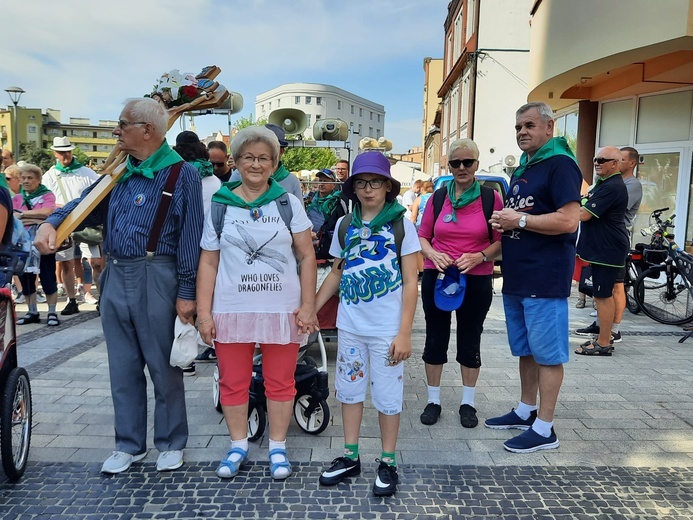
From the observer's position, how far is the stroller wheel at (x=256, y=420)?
3.46 metres

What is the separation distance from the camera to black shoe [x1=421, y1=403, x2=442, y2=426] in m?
3.83

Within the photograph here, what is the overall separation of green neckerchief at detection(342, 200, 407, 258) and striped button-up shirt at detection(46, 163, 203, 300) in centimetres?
86

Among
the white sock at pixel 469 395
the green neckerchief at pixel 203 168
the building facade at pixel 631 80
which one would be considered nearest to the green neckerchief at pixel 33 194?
the green neckerchief at pixel 203 168

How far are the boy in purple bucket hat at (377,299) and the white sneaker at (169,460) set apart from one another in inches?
34.5

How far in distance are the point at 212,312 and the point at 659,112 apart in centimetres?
1065

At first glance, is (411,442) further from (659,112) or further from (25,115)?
(25,115)

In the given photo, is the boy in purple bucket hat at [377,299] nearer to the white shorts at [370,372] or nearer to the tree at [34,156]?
the white shorts at [370,372]

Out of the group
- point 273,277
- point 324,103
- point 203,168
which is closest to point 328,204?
point 203,168

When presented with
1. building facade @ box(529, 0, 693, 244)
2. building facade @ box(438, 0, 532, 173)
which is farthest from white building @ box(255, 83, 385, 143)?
building facade @ box(529, 0, 693, 244)

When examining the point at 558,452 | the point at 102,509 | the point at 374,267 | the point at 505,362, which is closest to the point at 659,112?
the point at 505,362

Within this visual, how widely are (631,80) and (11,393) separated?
10.9 m

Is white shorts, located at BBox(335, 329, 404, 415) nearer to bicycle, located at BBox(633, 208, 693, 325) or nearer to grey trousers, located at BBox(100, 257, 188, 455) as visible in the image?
grey trousers, located at BBox(100, 257, 188, 455)

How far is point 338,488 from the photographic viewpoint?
2971 millimetres

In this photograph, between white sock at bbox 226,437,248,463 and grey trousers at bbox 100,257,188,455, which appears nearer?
grey trousers at bbox 100,257,188,455
